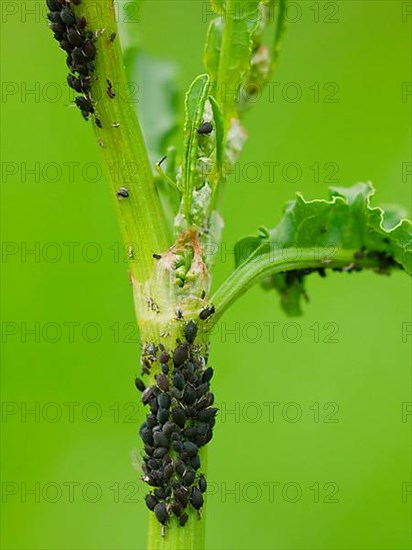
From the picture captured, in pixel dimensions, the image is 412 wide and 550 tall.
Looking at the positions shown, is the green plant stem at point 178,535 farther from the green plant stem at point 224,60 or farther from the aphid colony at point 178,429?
the green plant stem at point 224,60

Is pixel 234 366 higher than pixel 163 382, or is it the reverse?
pixel 234 366

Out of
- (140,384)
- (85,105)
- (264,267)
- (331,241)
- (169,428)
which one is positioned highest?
(85,105)

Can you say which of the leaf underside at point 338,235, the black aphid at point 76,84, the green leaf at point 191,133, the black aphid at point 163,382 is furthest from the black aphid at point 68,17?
the black aphid at point 163,382

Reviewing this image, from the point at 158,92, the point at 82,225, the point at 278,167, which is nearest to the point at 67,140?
the point at 82,225

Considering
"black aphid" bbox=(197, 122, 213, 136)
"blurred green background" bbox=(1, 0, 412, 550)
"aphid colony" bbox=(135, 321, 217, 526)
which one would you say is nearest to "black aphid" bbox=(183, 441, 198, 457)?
"aphid colony" bbox=(135, 321, 217, 526)

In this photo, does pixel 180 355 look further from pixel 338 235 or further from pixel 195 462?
pixel 338 235

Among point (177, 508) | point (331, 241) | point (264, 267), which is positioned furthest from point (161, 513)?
point (331, 241)
